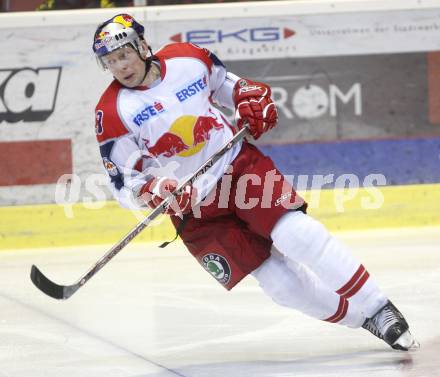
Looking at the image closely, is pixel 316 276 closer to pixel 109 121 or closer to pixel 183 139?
pixel 183 139

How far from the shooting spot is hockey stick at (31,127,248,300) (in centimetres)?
312

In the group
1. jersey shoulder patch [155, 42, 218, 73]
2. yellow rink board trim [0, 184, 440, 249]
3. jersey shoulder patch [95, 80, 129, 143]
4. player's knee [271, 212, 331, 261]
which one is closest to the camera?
player's knee [271, 212, 331, 261]

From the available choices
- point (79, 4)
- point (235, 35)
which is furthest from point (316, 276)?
point (79, 4)

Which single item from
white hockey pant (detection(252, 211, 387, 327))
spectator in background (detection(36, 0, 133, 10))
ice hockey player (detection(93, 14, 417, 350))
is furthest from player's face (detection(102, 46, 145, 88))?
spectator in background (detection(36, 0, 133, 10))

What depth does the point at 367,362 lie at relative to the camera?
9.95 feet

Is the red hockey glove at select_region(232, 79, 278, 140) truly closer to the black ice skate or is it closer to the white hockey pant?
the white hockey pant

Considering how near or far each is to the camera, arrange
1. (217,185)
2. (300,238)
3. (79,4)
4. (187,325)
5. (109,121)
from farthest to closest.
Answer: (79,4), (187,325), (217,185), (109,121), (300,238)

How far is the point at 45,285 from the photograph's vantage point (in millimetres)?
3135

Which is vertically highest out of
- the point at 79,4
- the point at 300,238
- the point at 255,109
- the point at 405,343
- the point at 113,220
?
the point at 79,4

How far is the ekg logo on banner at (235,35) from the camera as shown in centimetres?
557

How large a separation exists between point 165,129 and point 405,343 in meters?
0.90

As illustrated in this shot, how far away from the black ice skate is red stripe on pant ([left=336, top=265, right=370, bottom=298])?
11cm

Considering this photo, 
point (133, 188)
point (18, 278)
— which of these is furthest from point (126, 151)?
point (18, 278)

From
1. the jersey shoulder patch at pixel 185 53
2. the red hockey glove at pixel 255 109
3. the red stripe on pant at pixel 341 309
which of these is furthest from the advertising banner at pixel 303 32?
the red stripe on pant at pixel 341 309
